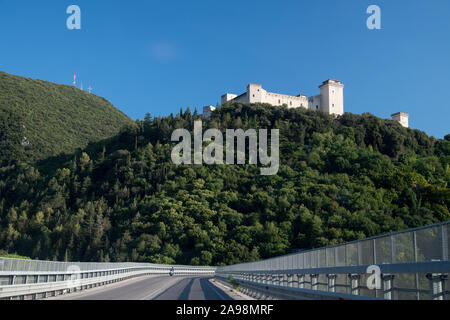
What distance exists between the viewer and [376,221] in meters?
124

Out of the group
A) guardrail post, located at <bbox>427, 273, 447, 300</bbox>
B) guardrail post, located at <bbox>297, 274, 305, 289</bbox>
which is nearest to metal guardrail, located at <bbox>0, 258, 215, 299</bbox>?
guardrail post, located at <bbox>297, 274, 305, 289</bbox>

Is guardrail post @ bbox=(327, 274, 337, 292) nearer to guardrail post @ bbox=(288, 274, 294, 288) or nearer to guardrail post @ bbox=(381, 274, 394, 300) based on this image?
guardrail post @ bbox=(381, 274, 394, 300)

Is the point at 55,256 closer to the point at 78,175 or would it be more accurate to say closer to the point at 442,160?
the point at 78,175

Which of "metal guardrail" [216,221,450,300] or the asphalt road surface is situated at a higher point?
"metal guardrail" [216,221,450,300]

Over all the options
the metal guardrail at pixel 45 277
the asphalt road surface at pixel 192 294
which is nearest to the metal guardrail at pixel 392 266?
the asphalt road surface at pixel 192 294

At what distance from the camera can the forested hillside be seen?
120875 millimetres

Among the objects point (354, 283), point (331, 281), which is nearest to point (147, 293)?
point (331, 281)

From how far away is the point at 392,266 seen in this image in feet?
33.8

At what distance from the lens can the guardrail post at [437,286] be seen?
9.05 meters

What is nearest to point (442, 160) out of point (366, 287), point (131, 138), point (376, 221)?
point (376, 221)

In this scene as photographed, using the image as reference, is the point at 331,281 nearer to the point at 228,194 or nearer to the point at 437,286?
the point at 437,286

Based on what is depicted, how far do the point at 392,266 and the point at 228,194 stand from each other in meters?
137
